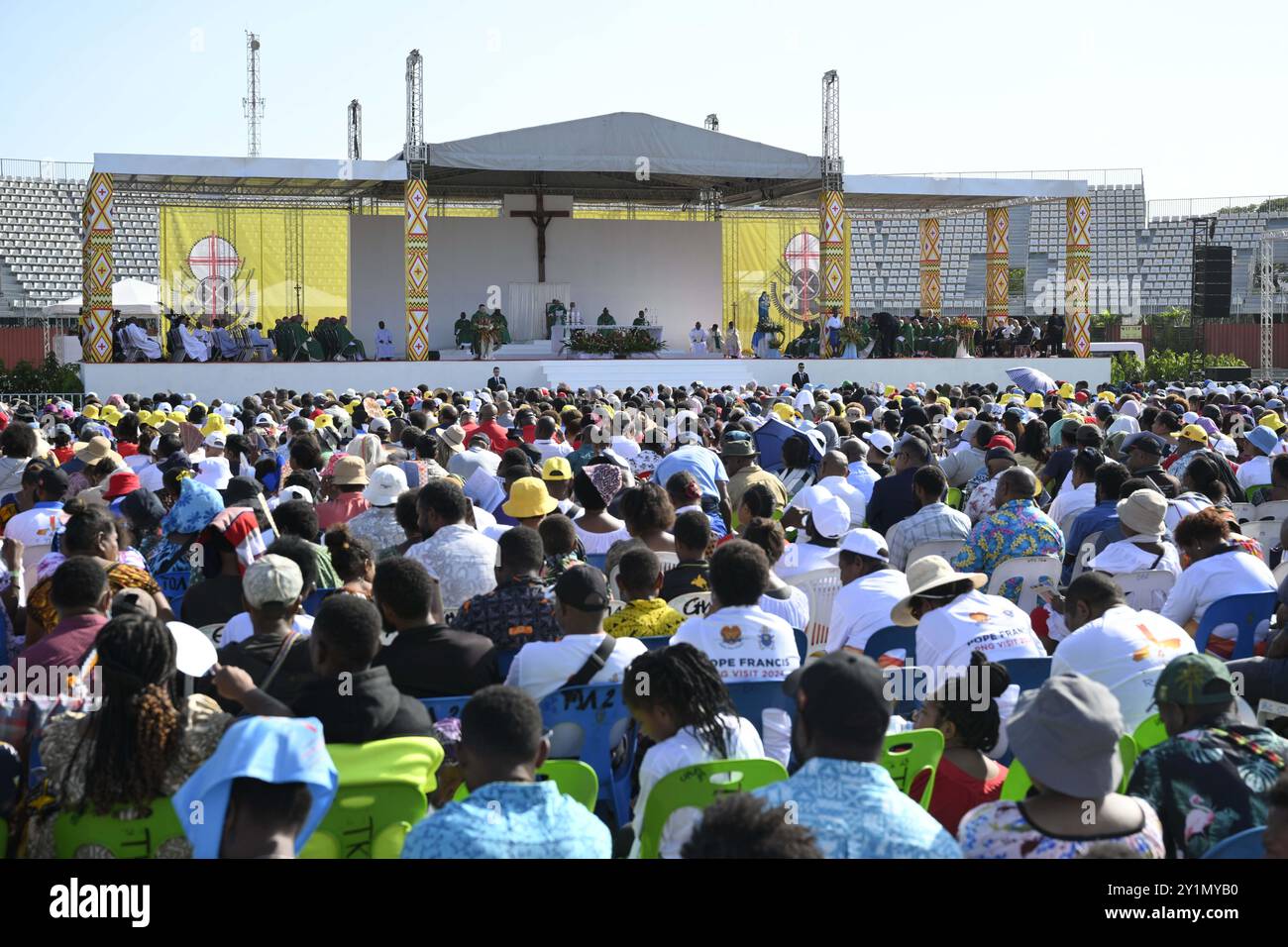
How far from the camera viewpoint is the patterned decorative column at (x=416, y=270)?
2778 cm

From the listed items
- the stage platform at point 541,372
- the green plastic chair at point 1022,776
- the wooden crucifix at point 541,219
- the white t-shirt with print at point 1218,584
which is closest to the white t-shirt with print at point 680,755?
the green plastic chair at point 1022,776

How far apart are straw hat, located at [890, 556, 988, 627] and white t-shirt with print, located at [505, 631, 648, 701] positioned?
1237 millimetres

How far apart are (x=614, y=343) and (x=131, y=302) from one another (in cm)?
1119

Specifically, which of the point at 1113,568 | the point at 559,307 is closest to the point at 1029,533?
the point at 1113,568

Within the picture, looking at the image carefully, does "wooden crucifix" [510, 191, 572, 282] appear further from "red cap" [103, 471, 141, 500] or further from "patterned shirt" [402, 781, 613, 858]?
"patterned shirt" [402, 781, 613, 858]

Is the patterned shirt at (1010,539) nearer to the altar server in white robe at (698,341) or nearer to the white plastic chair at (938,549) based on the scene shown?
the white plastic chair at (938,549)

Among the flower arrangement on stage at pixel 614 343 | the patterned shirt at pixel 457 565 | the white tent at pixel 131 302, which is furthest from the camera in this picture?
the white tent at pixel 131 302

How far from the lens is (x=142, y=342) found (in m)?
25.9

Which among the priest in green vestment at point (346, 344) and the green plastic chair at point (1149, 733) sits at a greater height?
the priest in green vestment at point (346, 344)

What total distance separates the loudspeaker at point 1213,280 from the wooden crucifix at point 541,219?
16.6 m

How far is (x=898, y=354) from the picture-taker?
100ft

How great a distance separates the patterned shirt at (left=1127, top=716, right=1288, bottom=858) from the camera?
140 inches
